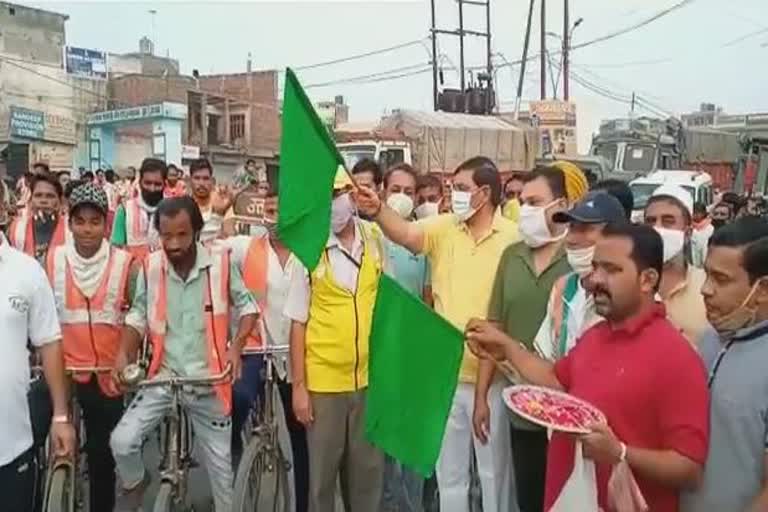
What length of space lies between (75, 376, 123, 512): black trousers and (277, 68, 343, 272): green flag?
157 centimetres

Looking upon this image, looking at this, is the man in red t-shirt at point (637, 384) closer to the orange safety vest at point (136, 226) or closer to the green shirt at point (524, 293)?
the green shirt at point (524, 293)

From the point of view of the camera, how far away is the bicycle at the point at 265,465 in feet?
15.8

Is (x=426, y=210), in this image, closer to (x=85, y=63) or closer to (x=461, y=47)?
(x=461, y=47)

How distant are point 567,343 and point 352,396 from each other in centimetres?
125

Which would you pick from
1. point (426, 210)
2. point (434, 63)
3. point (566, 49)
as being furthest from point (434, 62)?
point (426, 210)

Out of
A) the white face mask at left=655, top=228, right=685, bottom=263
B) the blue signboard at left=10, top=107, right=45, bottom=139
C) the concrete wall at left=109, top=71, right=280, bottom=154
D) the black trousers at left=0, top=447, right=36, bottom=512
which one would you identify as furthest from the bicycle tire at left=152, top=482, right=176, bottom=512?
the concrete wall at left=109, top=71, right=280, bottom=154

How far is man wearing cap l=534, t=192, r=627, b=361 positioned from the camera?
3.87 metres

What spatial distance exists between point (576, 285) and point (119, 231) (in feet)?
13.2

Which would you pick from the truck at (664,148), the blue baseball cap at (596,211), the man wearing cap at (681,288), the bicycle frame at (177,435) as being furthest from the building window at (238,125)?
the blue baseball cap at (596,211)

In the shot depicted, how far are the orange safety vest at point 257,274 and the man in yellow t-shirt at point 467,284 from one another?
1001 millimetres

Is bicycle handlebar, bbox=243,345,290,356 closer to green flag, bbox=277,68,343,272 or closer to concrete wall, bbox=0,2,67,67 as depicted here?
green flag, bbox=277,68,343,272

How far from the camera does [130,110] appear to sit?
36.8 meters

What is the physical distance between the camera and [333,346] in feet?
15.6

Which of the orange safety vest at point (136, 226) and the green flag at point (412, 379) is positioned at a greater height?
the orange safety vest at point (136, 226)
